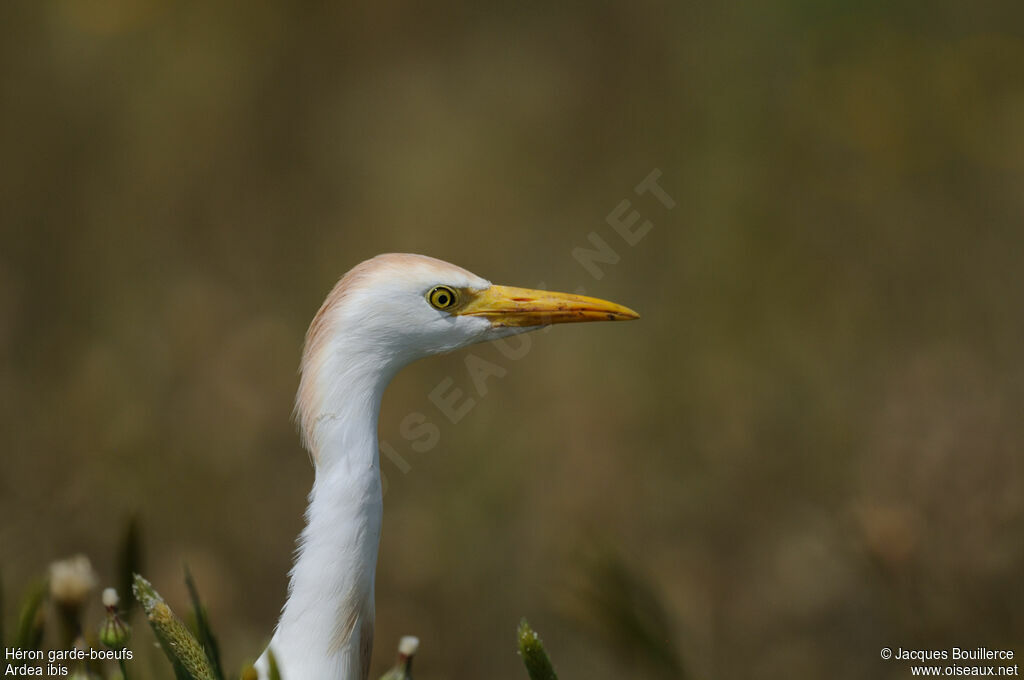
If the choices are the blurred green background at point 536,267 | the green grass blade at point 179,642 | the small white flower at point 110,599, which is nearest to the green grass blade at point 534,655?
the green grass blade at point 179,642

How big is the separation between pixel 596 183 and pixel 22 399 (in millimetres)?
1814

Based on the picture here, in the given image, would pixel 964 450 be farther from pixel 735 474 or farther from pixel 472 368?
pixel 472 368

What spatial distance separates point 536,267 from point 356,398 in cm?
158

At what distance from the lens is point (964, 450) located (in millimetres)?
1869

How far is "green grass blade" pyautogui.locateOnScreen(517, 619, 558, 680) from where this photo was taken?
0.75 meters

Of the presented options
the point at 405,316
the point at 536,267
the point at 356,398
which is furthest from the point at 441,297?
the point at 536,267

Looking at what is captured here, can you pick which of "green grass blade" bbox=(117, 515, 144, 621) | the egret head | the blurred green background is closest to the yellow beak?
the egret head

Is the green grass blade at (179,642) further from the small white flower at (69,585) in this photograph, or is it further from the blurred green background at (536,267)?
the blurred green background at (536,267)

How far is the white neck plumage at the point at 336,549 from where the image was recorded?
1.18m

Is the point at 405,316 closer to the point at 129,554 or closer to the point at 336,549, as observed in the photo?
the point at 336,549

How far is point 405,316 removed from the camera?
1280 mm

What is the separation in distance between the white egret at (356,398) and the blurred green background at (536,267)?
1125 millimetres

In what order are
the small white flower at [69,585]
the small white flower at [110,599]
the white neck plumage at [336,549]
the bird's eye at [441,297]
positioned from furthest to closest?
1. the bird's eye at [441,297]
2. the white neck plumage at [336,549]
3. the small white flower at [69,585]
4. the small white flower at [110,599]

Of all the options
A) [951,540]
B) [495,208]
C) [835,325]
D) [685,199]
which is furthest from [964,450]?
[495,208]
